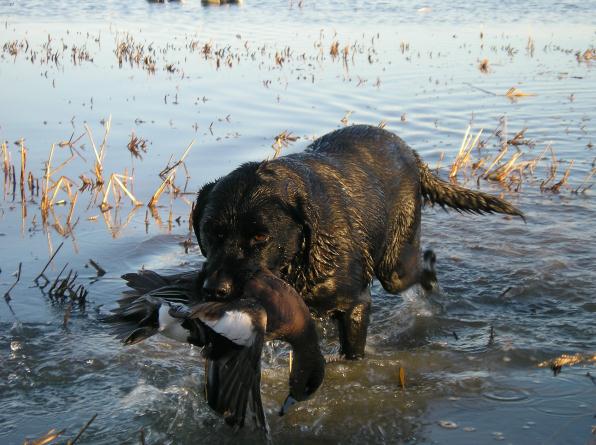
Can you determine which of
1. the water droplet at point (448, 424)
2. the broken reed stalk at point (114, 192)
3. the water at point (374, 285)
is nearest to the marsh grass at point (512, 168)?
the water at point (374, 285)

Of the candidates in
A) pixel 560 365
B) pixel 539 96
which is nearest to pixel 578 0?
pixel 539 96

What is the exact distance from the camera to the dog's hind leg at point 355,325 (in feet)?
15.7

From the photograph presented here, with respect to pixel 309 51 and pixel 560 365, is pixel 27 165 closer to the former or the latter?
pixel 560 365

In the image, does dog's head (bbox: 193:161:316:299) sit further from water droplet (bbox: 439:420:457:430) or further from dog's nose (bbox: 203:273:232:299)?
water droplet (bbox: 439:420:457:430)

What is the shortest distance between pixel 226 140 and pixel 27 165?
253 cm

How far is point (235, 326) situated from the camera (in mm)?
3406

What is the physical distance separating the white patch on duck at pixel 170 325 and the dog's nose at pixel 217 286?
0.70 feet

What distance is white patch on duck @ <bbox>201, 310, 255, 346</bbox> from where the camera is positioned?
11.1 feet

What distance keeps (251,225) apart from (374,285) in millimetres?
3007

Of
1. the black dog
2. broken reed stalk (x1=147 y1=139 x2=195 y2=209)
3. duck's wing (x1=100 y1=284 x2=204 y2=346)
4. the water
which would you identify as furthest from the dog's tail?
broken reed stalk (x1=147 y1=139 x2=195 y2=209)

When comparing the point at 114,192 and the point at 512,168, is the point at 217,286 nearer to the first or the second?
the point at 114,192

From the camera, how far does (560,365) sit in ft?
16.4

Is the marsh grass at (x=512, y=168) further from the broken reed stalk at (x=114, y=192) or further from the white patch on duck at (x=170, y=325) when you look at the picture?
the white patch on duck at (x=170, y=325)

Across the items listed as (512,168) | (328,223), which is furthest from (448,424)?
(512,168)
